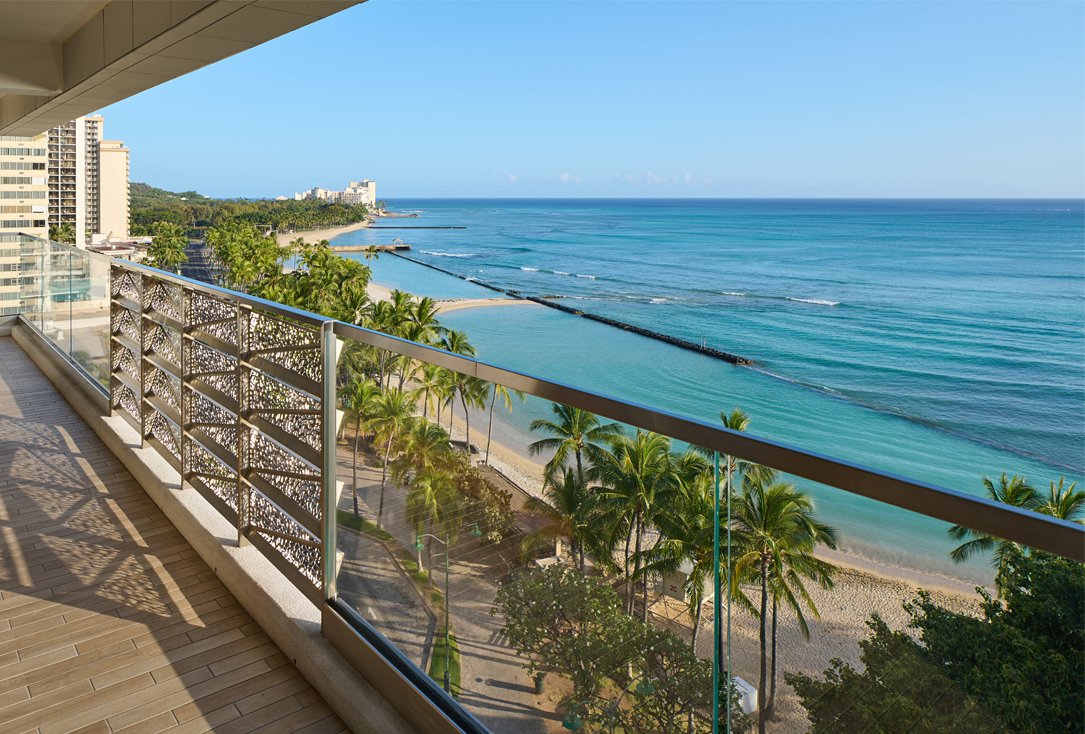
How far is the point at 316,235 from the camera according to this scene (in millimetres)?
Result: 96188

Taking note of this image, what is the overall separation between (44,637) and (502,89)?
119336 millimetres

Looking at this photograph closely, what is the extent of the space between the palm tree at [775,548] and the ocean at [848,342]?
0.04m

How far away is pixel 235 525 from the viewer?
98.3 inches

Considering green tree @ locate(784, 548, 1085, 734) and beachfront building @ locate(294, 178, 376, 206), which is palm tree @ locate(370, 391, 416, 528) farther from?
beachfront building @ locate(294, 178, 376, 206)

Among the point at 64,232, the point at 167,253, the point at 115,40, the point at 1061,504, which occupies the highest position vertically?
the point at 64,232

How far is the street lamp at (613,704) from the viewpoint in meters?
1.05

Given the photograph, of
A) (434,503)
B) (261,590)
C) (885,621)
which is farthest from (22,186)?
(885,621)

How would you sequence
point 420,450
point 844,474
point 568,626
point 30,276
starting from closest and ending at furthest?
point 844,474
point 568,626
point 420,450
point 30,276

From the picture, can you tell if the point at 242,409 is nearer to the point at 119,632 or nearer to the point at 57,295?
the point at 119,632

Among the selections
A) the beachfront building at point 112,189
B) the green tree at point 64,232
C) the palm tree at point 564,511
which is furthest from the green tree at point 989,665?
the beachfront building at point 112,189

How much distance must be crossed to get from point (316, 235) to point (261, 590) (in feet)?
331

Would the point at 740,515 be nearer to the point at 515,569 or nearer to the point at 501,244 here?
the point at 515,569

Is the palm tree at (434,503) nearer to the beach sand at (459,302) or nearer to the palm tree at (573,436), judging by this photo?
the palm tree at (573,436)

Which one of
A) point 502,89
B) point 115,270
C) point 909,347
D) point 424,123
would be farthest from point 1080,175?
point 115,270
